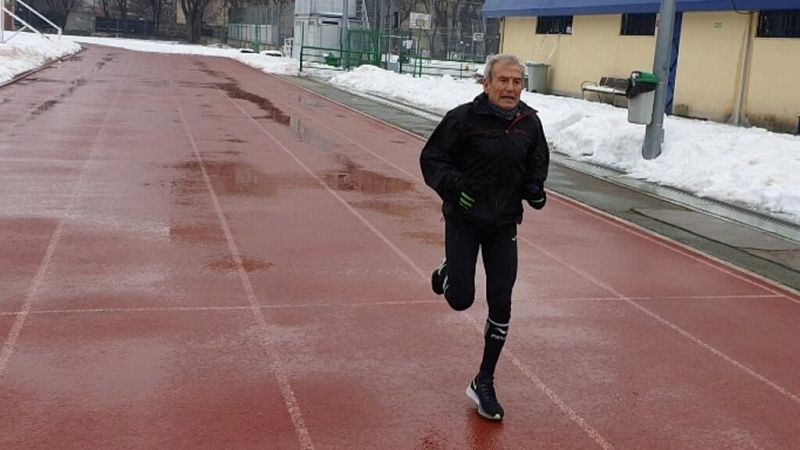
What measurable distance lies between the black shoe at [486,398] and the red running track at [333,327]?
6 cm

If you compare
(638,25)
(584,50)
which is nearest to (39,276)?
(638,25)

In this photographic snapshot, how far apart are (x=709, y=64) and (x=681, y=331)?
1613 centimetres

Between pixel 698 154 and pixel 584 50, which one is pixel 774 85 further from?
pixel 584 50

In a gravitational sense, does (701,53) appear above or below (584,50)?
below

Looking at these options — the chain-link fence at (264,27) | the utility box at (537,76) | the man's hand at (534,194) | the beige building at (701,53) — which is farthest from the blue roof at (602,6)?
the chain-link fence at (264,27)

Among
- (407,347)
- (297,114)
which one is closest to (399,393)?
(407,347)

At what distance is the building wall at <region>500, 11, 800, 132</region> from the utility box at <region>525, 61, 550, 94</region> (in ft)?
2.05

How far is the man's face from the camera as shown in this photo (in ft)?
15.6

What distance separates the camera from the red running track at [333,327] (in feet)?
16.2

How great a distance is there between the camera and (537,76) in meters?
30.1

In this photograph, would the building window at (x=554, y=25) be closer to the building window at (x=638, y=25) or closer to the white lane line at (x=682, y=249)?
the building window at (x=638, y=25)

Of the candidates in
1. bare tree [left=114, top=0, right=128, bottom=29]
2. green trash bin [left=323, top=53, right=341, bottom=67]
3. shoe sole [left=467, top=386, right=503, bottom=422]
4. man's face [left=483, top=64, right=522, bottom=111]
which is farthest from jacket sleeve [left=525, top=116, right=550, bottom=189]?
bare tree [left=114, top=0, right=128, bottom=29]

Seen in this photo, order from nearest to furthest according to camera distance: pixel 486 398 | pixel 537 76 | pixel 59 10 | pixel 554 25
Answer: pixel 486 398 < pixel 537 76 < pixel 554 25 < pixel 59 10

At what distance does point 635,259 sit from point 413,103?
19669mm
